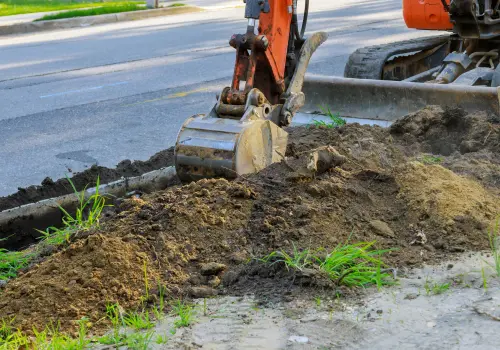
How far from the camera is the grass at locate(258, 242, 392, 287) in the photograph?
4535 millimetres

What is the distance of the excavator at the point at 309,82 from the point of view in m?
5.72

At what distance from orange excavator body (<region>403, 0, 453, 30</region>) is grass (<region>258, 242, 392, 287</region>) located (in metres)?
5.21

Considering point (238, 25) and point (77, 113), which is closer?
point (77, 113)

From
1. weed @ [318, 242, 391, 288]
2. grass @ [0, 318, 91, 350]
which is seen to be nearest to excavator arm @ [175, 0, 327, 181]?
weed @ [318, 242, 391, 288]

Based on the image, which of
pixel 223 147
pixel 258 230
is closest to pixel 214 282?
pixel 258 230

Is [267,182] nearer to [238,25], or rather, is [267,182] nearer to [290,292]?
[290,292]

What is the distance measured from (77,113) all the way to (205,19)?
10.2 metres

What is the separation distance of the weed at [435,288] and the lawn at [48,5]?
58.0 feet

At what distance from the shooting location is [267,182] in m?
5.54

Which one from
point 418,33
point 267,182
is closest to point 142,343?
point 267,182

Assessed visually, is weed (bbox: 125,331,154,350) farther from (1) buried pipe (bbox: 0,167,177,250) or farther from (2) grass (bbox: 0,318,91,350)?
(1) buried pipe (bbox: 0,167,177,250)

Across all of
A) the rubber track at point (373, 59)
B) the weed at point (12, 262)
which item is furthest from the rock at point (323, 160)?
the rubber track at point (373, 59)

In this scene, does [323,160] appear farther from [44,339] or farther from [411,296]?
[44,339]

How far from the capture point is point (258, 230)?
16.6 feet
